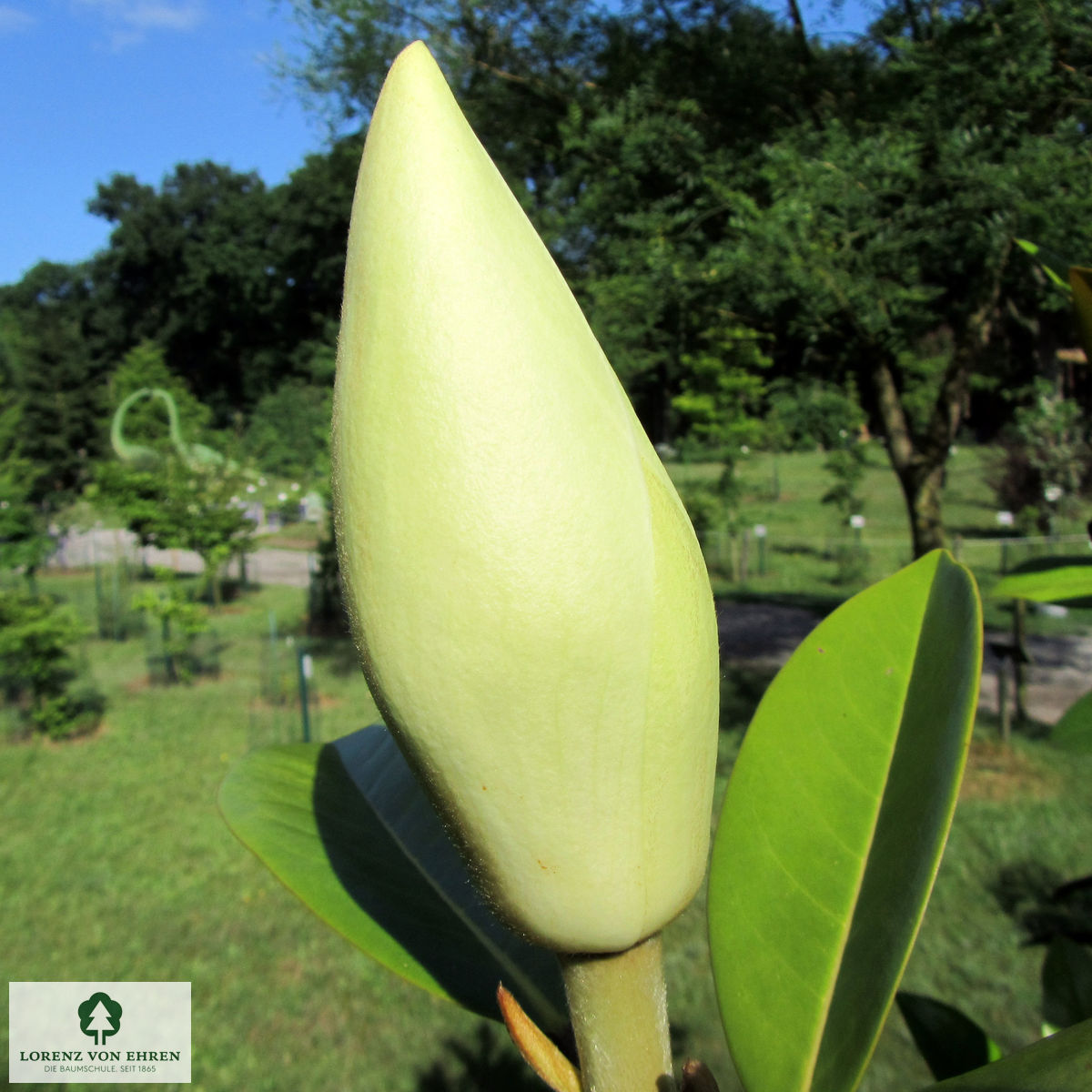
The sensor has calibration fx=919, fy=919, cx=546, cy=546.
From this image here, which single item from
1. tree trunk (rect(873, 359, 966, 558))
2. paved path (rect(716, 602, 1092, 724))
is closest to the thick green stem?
tree trunk (rect(873, 359, 966, 558))

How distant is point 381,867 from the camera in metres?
0.70

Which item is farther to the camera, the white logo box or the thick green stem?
the white logo box

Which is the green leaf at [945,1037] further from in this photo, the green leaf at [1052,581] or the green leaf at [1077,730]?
the green leaf at [1052,581]

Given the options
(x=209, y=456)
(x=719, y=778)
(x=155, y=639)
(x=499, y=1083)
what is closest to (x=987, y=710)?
(x=719, y=778)

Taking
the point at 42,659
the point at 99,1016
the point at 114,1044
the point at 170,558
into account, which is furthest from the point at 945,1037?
the point at 170,558

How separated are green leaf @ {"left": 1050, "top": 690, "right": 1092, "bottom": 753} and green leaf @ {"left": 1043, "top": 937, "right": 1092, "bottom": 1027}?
22cm

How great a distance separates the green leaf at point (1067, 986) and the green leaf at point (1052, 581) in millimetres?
369

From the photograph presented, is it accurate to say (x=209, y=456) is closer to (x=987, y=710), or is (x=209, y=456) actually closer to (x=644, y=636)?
(x=987, y=710)

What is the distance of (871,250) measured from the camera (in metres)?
3.72

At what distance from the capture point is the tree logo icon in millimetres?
1664

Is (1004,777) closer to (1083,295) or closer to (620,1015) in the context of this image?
Result: (1083,295)

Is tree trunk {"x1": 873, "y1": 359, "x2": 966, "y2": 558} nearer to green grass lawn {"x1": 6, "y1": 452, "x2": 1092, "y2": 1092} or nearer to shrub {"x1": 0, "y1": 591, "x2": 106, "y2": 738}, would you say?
green grass lawn {"x1": 6, "y1": 452, "x2": 1092, "y2": 1092}

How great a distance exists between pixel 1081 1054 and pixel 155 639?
353 inches

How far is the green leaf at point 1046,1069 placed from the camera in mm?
372
